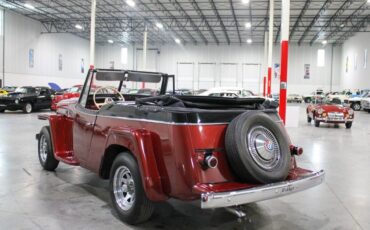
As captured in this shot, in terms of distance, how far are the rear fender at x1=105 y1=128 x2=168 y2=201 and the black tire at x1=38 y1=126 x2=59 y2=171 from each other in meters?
2.86

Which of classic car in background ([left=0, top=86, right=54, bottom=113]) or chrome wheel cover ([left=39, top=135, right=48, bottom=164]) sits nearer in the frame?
chrome wheel cover ([left=39, top=135, right=48, bottom=164])

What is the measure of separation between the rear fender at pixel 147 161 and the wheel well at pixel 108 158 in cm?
46

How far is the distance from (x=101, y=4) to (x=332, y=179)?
26694 mm

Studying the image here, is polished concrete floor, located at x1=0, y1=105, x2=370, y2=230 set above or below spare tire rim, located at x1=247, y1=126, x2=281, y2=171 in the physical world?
below

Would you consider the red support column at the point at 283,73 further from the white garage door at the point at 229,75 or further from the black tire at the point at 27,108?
the white garage door at the point at 229,75

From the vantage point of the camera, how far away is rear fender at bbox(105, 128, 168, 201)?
3398mm

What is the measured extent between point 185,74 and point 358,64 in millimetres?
20405

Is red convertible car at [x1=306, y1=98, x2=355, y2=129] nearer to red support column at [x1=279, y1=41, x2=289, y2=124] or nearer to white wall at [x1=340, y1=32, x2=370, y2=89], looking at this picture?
red support column at [x1=279, y1=41, x2=289, y2=124]

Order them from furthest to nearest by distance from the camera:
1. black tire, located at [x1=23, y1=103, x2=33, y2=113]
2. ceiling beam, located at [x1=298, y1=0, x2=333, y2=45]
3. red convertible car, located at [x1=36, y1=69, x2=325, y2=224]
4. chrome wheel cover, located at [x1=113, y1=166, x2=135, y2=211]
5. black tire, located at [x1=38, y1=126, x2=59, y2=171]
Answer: ceiling beam, located at [x1=298, y1=0, x2=333, y2=45] → black tire, located at [x1=23, y1=103, x2=33, y2=113] → black tire, located at [x1=38, y1=126, x2=59, y2=171] → chrome wheel cover, located at [x1=113, y1=166, x2=135, y2=211] → red convertible car, located at [x1=36, y1=69, x2=325, y2=224]

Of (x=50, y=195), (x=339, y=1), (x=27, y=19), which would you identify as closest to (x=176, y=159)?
(x=50, y=195)

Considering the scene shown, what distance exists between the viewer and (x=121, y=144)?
3771 millimetres

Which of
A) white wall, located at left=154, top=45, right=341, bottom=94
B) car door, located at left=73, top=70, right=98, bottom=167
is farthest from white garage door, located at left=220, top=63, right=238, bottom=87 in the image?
car door, located at left=73, top=70, right=98, bottom=167

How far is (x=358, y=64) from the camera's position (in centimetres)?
3666

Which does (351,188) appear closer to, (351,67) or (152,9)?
(152,9)
